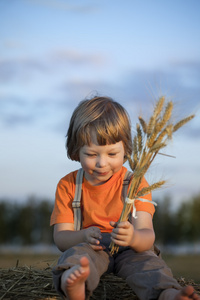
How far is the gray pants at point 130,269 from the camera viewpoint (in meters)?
3.34

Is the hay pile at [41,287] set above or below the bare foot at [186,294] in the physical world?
below

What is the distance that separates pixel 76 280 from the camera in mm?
3188

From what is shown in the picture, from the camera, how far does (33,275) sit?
4594 mm

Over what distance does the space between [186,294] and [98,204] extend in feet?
4.81

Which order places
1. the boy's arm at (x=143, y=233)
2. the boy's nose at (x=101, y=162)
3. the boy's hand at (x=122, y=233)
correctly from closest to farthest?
the boy's hand at (x=122, y=233)
the boy's arm at (x=143, y=233)
the boy's nose at (x=101, y=162)

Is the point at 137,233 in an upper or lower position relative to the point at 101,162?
lower

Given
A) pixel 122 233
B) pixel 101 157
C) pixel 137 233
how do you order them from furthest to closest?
pixel 101 157, pixel 137 233, pixel 122 233

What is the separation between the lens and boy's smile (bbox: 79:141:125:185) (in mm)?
3906

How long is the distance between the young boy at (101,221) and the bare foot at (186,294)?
7 centimetres

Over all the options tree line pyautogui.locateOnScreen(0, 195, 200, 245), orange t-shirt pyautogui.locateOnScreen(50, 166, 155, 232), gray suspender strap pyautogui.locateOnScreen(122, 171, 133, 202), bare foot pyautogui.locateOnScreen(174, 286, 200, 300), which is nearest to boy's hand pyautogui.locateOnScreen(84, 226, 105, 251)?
orange t-shirt pyautogui.locateOnScreen(50, 166, 155, 232)

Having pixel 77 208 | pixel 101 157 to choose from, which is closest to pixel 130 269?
pixel 77 208

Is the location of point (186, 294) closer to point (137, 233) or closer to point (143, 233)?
point (137, 233)

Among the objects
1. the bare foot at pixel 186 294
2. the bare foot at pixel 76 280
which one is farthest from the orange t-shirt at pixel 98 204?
the bare foot at pixel 186 294

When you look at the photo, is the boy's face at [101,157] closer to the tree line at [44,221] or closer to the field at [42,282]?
the field at [42,282]
